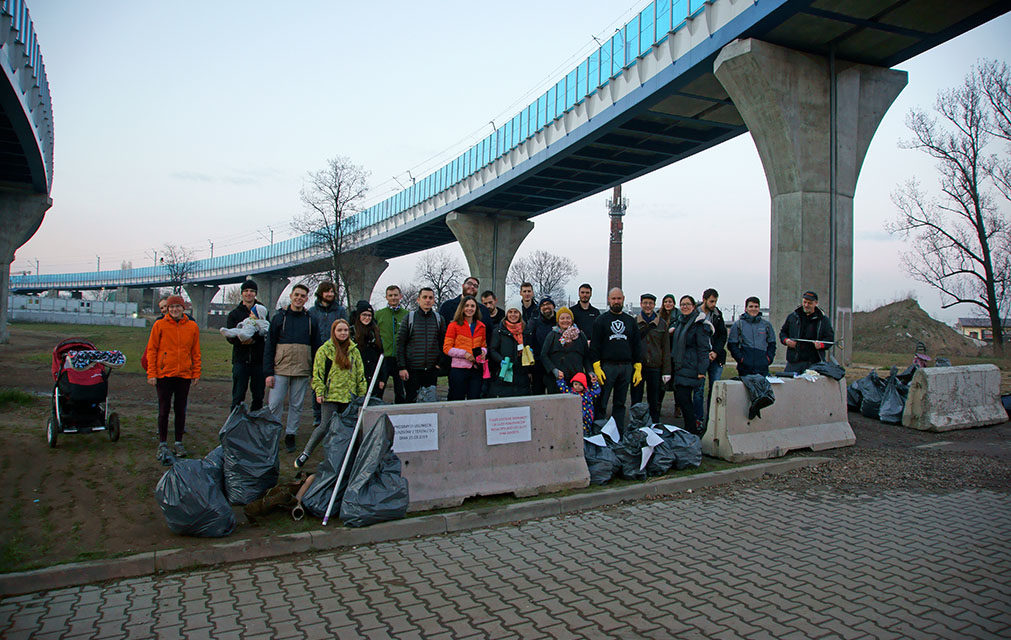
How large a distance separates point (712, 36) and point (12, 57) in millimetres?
19020

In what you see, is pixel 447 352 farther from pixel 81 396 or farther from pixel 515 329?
pixel 81 396

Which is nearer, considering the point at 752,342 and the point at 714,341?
the point at 714,341

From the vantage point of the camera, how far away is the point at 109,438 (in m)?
7.31

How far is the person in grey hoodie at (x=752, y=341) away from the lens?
370 inches

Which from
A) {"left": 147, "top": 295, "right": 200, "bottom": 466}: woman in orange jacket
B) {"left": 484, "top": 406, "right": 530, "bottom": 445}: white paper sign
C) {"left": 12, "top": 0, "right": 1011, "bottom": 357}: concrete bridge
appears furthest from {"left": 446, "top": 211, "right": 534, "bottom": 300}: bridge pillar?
{"left": 484, "top": 406, "right": 530, "bottom": 445}: white paper sign

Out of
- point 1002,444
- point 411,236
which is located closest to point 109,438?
point 1002,444

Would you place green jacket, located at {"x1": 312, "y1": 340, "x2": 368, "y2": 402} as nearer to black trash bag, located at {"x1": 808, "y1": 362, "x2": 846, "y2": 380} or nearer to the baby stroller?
the baby stroller

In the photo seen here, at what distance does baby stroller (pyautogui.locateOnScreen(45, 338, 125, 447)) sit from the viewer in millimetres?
6930

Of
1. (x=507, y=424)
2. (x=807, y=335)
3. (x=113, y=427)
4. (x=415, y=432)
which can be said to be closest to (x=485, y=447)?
(x=507, y=424)

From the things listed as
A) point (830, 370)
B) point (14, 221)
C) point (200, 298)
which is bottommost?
point (830, 370)

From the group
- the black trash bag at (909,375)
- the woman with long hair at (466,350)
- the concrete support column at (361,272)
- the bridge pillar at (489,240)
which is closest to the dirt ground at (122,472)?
the black trash bag at (909,375)

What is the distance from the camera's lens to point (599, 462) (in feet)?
20.6

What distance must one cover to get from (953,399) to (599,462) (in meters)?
7.69

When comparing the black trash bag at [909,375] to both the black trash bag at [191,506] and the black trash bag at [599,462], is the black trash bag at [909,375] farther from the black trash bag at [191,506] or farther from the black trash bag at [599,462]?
the black trash bag at [191,506]
